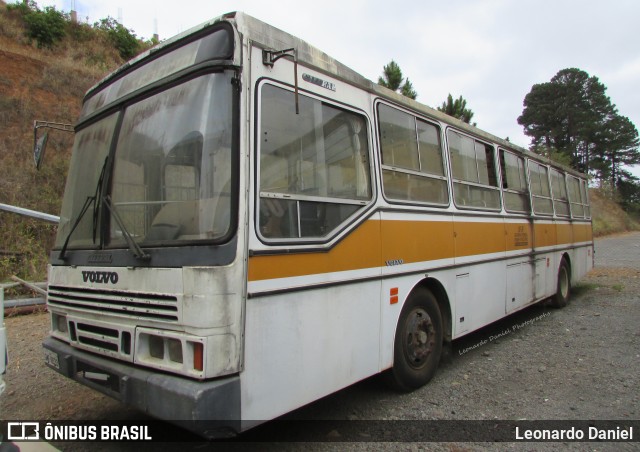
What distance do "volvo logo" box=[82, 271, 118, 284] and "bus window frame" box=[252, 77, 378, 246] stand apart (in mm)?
1077

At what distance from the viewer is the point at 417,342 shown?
4.15 m

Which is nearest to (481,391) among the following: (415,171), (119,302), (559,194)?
(415,171)

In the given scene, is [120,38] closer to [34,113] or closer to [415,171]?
[34,113]

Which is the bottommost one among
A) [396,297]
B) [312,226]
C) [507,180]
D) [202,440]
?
[202,440]

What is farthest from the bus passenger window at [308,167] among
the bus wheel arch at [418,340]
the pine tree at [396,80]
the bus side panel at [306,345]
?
the pine tree at [396,80]

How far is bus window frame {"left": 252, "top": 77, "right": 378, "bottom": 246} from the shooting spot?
105 inches

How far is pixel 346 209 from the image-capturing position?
11.0 feet

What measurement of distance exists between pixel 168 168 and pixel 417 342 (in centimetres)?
278

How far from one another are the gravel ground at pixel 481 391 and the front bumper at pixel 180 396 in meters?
0.87

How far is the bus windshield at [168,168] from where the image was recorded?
8.48 feet

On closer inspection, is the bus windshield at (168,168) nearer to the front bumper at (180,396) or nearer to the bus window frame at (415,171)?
the front bumper at (180,396)

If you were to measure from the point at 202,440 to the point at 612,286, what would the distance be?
34.6ft

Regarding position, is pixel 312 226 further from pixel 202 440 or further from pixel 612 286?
pixel 612 286

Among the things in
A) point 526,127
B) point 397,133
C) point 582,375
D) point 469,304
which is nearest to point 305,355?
point 397,133
